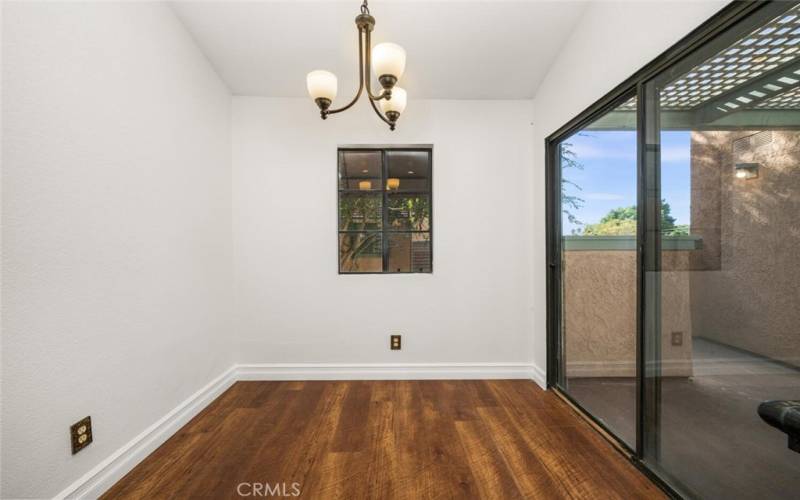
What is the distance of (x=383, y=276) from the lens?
272 centimetres

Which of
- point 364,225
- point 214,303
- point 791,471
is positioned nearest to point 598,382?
point 791,471

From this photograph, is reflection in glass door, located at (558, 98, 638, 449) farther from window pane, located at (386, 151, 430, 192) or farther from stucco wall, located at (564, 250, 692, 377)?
window pane, located at (386, 151, 430, 192)

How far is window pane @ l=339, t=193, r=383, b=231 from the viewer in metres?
2.74

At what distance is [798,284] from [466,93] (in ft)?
7.46

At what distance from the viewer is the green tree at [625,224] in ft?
4.57

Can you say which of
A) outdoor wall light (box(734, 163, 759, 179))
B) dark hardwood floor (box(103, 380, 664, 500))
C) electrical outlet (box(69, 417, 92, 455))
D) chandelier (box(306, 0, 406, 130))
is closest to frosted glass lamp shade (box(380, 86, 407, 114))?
chandelier (box(306, 0, 406, 130))

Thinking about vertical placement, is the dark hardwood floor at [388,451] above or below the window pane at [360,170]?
below

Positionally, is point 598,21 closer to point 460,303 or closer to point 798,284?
point 798,284

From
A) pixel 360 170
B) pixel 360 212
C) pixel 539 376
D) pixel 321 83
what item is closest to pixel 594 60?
pixel 321 83

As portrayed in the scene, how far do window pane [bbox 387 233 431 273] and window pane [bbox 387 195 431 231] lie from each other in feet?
0.26

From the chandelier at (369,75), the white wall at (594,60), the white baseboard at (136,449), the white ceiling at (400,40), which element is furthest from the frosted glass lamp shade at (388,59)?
the white baseboard at (136,449)

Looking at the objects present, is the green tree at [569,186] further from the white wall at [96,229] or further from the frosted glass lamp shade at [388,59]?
the white wall at [96,229]

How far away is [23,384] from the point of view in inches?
44.8

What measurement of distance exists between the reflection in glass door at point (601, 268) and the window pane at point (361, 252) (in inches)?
58.0
